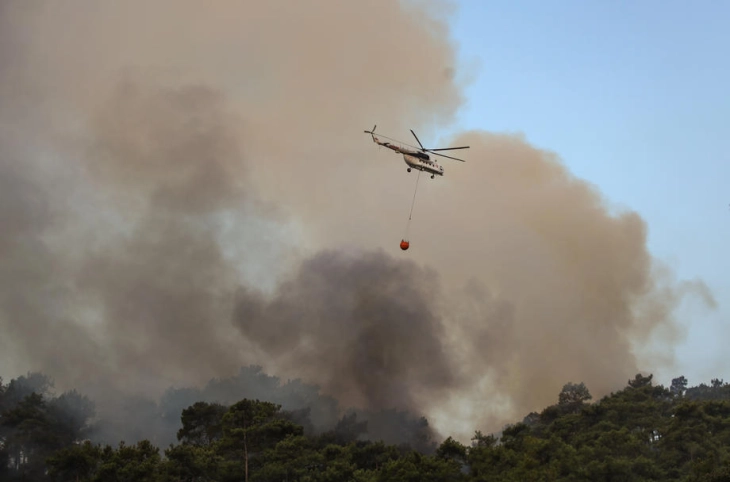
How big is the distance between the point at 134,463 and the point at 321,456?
60.9 feet

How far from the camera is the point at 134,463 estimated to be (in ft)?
224

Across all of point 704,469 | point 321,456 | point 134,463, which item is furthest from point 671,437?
point 134,463

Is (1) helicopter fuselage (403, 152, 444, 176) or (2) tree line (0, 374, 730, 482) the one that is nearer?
(2) tree line (0, 374, 730, 482)

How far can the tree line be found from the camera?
71.1m

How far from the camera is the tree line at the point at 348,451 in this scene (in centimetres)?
7106

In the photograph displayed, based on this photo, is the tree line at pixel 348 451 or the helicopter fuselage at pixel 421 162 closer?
the tree line at pixel 348 451

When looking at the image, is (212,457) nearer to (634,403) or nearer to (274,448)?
(274,448)

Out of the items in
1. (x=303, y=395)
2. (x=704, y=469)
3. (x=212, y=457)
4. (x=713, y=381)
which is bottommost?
(x=704, y=469)

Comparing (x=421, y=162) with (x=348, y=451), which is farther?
(x=421, y=162)

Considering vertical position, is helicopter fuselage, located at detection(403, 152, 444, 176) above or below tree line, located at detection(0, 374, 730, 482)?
above

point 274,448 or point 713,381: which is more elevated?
point 713,381

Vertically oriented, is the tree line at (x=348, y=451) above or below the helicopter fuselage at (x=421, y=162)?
Result: below

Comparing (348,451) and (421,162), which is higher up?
(421,162)

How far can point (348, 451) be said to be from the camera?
81625 mm
